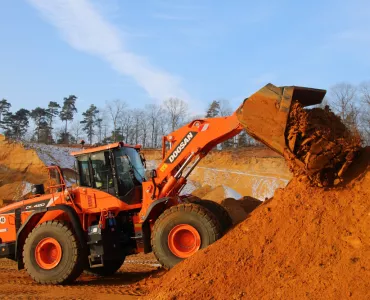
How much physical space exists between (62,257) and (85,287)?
820 millimetres

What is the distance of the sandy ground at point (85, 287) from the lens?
740 centimetres

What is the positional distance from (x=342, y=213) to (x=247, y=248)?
4.87 ft

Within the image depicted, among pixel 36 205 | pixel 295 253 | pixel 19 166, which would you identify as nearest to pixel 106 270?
pixel 36 205

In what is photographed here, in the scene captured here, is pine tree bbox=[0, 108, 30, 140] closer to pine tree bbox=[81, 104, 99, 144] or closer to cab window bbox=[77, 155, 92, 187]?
pine tree bbox=[81, 104, 99, 144]

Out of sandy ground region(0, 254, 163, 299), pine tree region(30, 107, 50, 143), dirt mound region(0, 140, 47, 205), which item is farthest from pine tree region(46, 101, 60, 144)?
sandy ground region(0, 254, 163, 299)

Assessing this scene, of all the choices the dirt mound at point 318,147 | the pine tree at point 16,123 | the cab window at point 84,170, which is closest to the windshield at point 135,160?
the cab window at point 84,170

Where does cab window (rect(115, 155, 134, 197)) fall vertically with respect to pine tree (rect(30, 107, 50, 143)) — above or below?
below

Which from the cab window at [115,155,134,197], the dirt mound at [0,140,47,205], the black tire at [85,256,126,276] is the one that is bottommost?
the black tire at [85,256,126,276]

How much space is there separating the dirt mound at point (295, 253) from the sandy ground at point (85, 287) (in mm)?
1462

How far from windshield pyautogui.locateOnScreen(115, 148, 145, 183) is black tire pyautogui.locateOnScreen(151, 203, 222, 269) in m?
1.74

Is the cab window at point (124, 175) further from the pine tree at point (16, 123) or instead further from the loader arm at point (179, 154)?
the pine tree at point (16, 123)

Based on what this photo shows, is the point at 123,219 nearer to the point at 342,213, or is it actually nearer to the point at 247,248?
the point at 247,248

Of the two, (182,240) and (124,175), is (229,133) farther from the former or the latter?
(124,175)

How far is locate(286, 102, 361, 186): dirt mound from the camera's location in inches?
240
